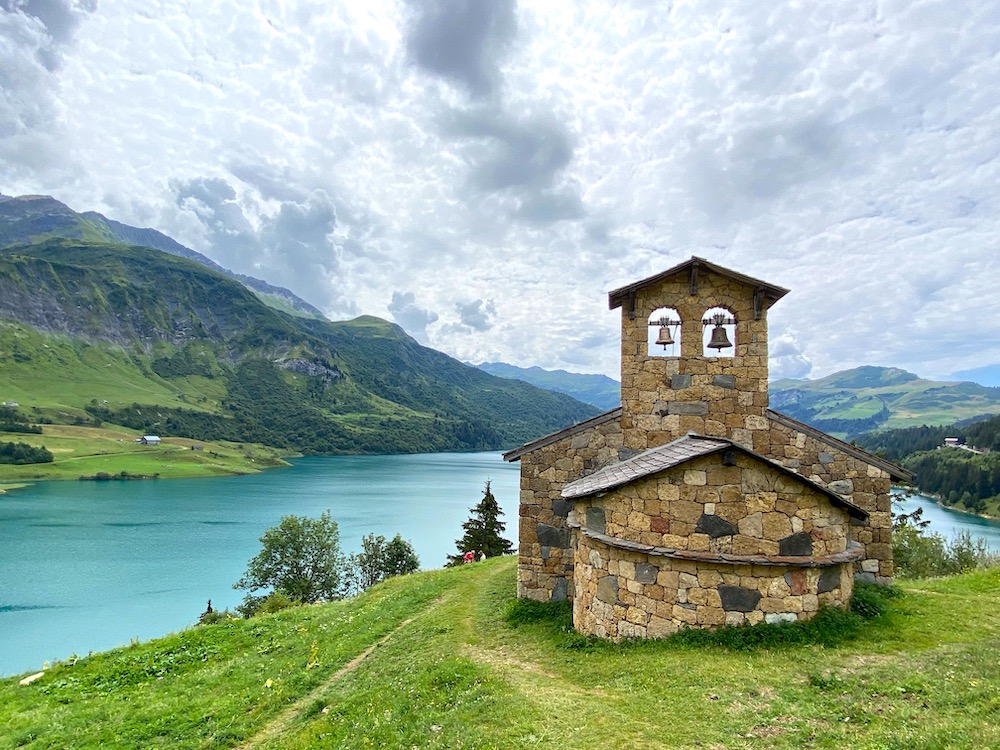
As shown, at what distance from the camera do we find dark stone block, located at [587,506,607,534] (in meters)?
10.6

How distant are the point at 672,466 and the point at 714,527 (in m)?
1.26

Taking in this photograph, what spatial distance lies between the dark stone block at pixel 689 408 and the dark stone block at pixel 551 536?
403 centimetres

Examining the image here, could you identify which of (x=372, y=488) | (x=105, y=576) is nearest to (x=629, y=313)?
(x=105, y=576)

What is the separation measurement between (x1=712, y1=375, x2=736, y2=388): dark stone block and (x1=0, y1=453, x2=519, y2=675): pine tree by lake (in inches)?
1282

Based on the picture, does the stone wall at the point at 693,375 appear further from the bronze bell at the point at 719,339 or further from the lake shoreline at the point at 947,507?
the lake shoreline at the point at 947,507

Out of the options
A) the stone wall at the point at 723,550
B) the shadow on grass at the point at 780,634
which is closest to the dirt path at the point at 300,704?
the shadow on grass at the point at 780,634

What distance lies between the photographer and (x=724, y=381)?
12844 mm

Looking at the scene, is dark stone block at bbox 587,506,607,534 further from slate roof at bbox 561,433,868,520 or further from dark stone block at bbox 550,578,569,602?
dark stone block at bbox 550,578,569,602

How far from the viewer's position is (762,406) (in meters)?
12.7

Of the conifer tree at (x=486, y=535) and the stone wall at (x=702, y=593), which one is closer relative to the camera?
the stone wall at (x=702, y=593)

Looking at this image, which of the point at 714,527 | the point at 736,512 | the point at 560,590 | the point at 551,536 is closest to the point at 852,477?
the point at 736,512

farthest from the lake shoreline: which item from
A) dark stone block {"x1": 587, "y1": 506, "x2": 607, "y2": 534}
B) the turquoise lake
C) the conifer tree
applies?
dark stone block {"x1": 587, "y1": 506, "x2": 607, "y2": 534}

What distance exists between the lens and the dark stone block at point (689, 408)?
42.2ft

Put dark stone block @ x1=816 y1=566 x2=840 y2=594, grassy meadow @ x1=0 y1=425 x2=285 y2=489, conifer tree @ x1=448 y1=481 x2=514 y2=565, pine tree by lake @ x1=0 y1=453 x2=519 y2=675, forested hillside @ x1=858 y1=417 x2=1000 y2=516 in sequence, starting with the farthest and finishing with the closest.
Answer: grassy meadow @ x1=0 y1=425 x2=285 y2=489, forested hillside @ x1=858 y1=417 x2=1000 y2=516, conifer tree @ x1=448 y1=481 x2=514 y2=565, pine tree by lake @ x1=0 y1=453 x2=519 y2=675, dark stone block @ x1=816 y1=566 x2=840 y2=594
